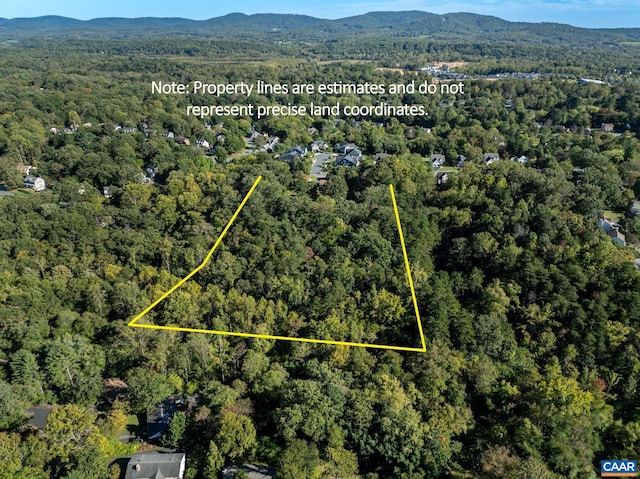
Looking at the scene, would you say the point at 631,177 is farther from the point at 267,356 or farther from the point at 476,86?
the point at 476,86

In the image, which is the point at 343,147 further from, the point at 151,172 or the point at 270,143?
the point at 151,172

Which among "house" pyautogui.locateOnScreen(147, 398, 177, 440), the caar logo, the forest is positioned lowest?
"house" pyautogui.locateOnScreen(147, 398, 177, 440)

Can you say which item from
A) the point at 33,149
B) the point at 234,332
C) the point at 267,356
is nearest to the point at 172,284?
the point at 234,332

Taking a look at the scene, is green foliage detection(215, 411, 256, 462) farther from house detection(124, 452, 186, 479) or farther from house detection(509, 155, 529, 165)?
house detection(509, 155, 529, 165)

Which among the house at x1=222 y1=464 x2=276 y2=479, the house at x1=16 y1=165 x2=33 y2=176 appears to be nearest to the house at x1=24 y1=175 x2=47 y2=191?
the house at x1=16 y1=165 x2=33 y2=176

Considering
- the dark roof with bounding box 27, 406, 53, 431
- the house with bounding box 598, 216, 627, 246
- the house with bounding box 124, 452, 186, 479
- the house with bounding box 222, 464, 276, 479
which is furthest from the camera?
the house with bounding box 598, 216, 627, 246

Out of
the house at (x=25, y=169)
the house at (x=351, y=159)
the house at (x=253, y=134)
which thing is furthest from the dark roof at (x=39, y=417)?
the house at (x=253, y=134)

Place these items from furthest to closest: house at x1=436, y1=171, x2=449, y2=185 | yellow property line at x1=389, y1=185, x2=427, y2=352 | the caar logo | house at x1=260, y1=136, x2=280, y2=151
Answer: house at x1=260, y1=136, x2=280, y2=151, house at x1=436, y1=171, x2=449, y2=185, yellow property line at x1=389, y1=185, x2=427, y2=352, the caar logo

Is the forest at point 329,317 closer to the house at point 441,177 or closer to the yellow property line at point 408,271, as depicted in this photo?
the yellow property line at point 408,271
